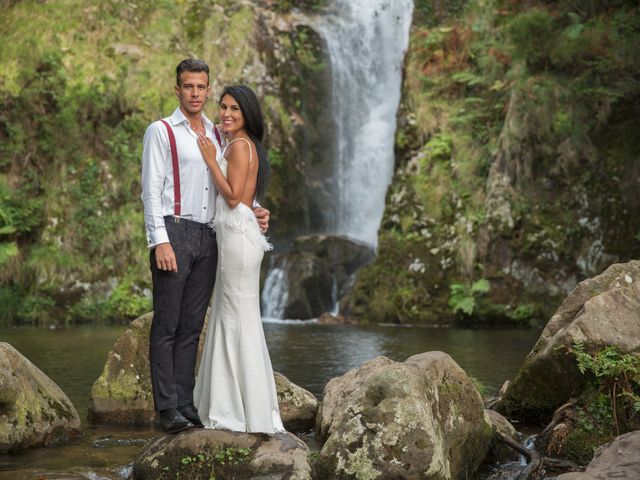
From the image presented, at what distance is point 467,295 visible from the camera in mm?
18359

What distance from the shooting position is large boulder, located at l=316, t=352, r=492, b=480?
507 cm

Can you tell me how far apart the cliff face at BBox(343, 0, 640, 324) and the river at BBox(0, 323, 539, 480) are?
6.23ft

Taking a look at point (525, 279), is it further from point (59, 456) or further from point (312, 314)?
point (59, 456)

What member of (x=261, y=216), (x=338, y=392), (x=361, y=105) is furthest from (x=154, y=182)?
(x=361, y=105)

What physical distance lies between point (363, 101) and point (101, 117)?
7.56 meters

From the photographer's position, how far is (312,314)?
1947 centimetres

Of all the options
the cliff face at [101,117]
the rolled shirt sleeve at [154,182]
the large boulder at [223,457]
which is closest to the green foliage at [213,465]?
the large boulder at [223,457]

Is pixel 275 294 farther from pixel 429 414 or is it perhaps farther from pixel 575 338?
pixel 429 414

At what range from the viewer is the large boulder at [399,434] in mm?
5066

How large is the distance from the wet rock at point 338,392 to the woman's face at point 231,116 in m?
2.54

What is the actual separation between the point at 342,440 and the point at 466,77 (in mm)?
17156

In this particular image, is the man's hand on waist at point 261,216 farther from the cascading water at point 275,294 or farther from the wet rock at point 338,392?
the cascading water at point 275,294

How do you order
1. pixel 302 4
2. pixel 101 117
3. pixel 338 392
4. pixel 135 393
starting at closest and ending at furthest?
pixel 338 392, pixel 135 393, pixel 101 117, pixel 302 4

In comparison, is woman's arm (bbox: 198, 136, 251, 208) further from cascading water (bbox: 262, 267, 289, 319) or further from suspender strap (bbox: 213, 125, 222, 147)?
cascading water (bbox: 262, 267, 289, 319)
